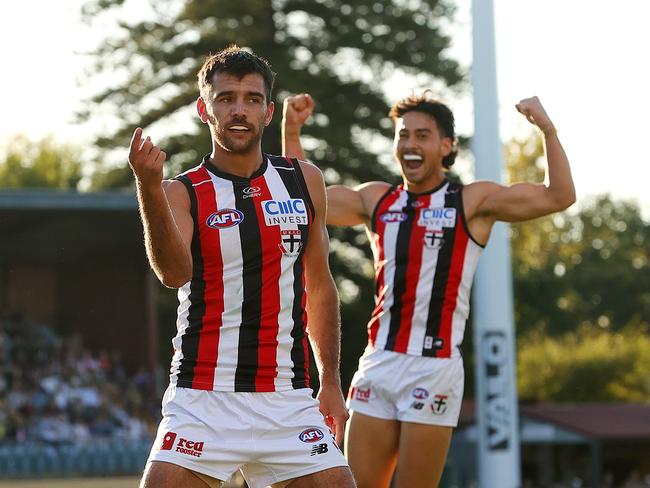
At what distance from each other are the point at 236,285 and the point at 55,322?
25.7 m

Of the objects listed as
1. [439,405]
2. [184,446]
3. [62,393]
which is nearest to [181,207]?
[184,446]

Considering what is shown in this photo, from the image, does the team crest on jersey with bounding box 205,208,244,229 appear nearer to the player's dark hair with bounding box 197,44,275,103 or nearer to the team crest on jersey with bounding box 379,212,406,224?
the player's dark hair with bounding box 197,44,275,103

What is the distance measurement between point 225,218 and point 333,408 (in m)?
0.96

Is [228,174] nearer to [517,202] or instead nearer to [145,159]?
[145,159]

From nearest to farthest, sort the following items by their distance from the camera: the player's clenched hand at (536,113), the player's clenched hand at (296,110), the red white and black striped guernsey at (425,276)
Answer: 1. the player's clenched hand at (536,113)
2. the player's clenched hand at (296,110)
3. the red white and black striped guernsey at (425,276)

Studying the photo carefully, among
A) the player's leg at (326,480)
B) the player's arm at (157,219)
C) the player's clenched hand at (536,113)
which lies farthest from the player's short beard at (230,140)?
the player's clenched hand at (536,113)

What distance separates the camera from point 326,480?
5.37 metres

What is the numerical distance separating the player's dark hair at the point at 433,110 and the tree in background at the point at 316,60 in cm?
2392

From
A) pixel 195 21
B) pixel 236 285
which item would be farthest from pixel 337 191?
pixel 195 21

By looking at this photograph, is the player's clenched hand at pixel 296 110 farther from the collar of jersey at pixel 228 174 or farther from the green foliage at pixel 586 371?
the green foliage at pixel 586 371

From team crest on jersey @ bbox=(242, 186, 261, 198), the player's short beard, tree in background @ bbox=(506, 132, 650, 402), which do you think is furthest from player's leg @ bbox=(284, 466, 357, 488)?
tree in background @ bbox=(506, 132, 650, 402)

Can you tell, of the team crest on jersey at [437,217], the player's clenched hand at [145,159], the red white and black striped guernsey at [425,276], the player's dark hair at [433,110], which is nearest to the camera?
the player's clenched hand at [145,159]

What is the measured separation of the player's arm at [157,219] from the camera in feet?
15.3

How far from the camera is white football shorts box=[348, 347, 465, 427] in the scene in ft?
24.5
